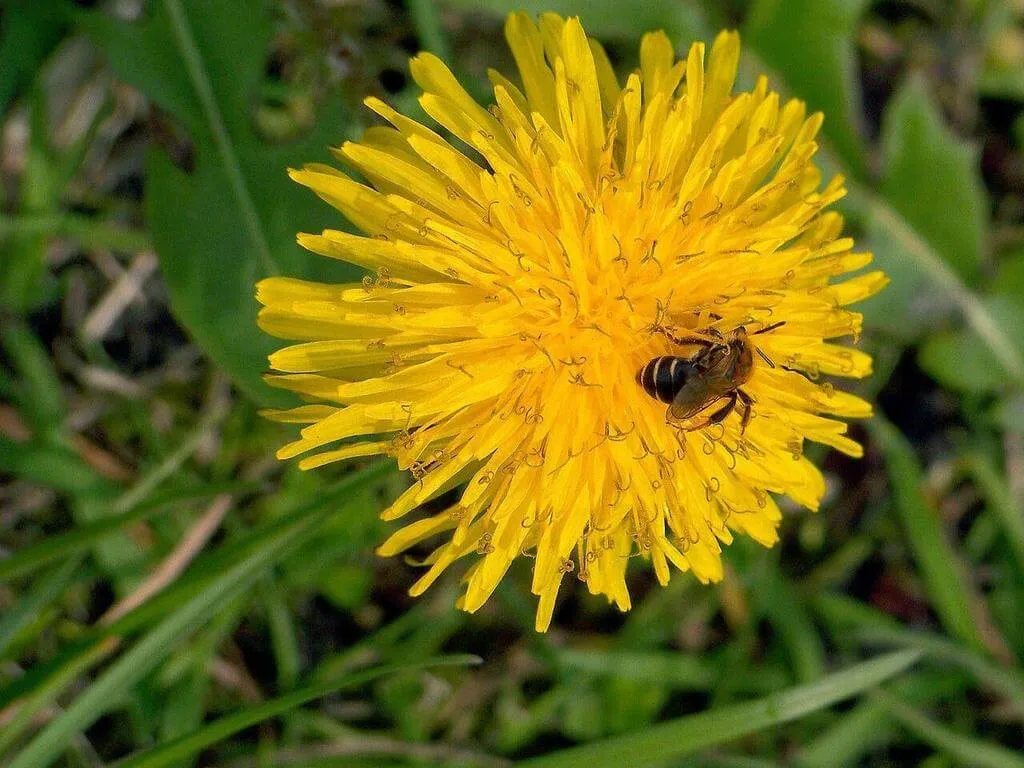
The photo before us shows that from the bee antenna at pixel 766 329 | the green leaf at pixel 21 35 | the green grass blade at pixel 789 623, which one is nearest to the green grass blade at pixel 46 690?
the green leaf at pixel 21 35

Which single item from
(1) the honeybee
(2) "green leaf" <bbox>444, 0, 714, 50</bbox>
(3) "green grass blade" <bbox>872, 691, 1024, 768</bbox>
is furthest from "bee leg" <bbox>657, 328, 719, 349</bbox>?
(3) "green grass blade" <bbox>872, 691, 1024, 768</bbox>

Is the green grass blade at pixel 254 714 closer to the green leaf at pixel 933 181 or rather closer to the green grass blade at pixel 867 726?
the green grass blade at pixel 867 726

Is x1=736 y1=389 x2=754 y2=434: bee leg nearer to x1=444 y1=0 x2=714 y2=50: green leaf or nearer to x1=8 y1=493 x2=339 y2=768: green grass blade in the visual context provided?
x1=8 y1=493 x2=339 y2=768: green grass blade

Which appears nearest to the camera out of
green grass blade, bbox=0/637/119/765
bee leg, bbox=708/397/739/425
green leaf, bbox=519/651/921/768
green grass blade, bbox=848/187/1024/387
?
bee leg, bbox=708/397/739/425

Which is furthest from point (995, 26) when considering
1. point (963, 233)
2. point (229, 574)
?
point (229, 574)

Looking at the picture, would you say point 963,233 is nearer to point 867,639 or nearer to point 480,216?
point 867,639
